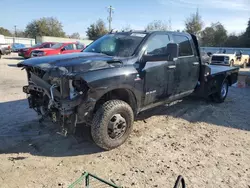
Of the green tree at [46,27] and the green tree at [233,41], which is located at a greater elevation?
the green tree at [46,27]

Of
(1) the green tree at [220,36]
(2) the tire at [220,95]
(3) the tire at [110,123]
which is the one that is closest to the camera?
(3) the tire at [110,123]

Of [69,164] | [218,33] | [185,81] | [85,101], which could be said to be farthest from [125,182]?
[218,33]

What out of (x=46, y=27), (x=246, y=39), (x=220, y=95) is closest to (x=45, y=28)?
(x=46, y=27)

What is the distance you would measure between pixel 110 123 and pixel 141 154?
28.1 inches

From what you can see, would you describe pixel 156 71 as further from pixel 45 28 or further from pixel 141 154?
pixel 45 28

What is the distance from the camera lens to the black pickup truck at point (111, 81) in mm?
3326

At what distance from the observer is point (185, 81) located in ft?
17.5

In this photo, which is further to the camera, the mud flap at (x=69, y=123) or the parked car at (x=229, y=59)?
the parked car at (x=229, y=59)

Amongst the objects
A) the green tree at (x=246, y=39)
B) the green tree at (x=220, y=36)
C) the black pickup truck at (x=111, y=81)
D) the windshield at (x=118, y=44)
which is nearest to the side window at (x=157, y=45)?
the black pickup truck at (x=111, y=81)

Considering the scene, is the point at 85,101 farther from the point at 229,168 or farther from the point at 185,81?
the point at 185,81

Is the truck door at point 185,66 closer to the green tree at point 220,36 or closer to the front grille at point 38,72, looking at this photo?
the front grille at point 38,72

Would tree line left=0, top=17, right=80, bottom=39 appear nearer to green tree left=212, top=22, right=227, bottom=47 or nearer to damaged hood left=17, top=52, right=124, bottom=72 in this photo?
green tree left=212, top=22, right=227, bottom=47

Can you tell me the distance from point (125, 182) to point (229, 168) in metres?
1.58

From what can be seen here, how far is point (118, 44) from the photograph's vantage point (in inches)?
181
